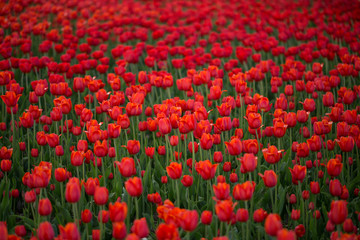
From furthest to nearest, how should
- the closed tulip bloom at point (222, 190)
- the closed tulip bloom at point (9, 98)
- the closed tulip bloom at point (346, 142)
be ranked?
the closed tulip bloom at point (9, 98)
the closed tulip bloom at point (346, 142)
the closed tulip bloom at point (222, 190)

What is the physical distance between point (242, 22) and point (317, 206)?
19.6ft

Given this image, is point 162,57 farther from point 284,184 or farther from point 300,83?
point 284,184

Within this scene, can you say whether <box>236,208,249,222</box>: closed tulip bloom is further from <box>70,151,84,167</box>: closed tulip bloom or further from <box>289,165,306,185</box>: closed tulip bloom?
<box>70,151,84,167</box>: closed tulip bloom

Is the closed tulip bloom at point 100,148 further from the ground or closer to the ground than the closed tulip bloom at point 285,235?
further from the ground

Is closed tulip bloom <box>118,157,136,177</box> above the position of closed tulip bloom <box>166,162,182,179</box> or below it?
above

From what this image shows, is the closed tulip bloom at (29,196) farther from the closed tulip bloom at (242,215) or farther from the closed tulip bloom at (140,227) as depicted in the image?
the closed tulip bloom at (242,215)

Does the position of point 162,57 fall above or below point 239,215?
above

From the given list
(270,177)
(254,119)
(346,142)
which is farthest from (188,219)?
(346,142)

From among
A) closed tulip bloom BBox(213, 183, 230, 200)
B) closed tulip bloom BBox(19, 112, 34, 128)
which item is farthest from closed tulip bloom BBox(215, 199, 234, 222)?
closed tulip bloom BBox(19, 112, 34, 128)

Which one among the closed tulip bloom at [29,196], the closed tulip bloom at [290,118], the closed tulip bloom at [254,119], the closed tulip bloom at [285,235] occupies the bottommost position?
the closed tulip bloom at [29,196]

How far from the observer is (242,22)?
8.39m

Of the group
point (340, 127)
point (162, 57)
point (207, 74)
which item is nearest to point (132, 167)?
point (340, 127)

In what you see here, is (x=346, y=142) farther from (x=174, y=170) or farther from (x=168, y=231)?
(x=168, y=231)

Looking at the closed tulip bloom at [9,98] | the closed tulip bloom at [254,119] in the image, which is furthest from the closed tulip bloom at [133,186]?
the closed tulip bloom at [9,98]
